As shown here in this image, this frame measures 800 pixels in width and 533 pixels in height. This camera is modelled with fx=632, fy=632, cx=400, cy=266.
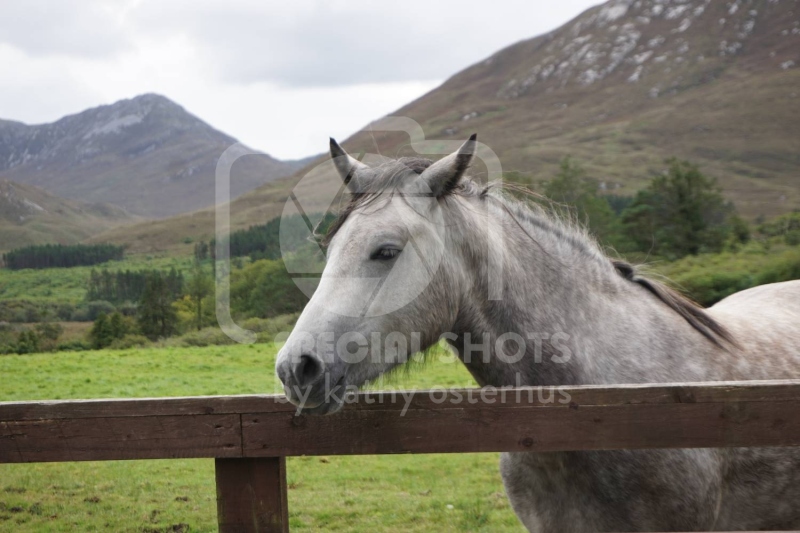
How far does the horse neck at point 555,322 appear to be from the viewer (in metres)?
3.31

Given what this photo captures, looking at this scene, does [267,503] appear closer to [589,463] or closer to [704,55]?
[589,463]

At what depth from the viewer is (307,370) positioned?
9.03 ft

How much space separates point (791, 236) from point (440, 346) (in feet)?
86.7

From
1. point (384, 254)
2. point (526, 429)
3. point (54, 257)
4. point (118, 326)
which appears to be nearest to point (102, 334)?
point (118, 326)

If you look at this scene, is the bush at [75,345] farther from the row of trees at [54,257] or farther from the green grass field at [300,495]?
the row of trees at [54,257]

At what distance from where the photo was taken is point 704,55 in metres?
188

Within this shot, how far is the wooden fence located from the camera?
274 centimetres

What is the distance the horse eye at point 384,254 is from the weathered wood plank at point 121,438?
0.99 m

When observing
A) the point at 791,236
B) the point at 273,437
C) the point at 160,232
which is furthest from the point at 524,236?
the point at 160,232

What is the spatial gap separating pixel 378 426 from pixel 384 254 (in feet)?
2.65

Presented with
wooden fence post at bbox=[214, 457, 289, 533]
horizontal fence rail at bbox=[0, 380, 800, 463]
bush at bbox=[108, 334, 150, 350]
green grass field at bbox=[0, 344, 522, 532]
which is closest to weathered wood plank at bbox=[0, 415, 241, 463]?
horizontal fence rail at bbox=[0, 380, 800, 463]

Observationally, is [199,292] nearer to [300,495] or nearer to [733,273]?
[733,273]

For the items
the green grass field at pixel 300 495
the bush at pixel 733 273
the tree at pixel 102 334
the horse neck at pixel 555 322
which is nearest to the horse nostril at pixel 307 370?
the horse neck at pixel 555 322

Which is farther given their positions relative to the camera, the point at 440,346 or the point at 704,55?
the point at 704,55
